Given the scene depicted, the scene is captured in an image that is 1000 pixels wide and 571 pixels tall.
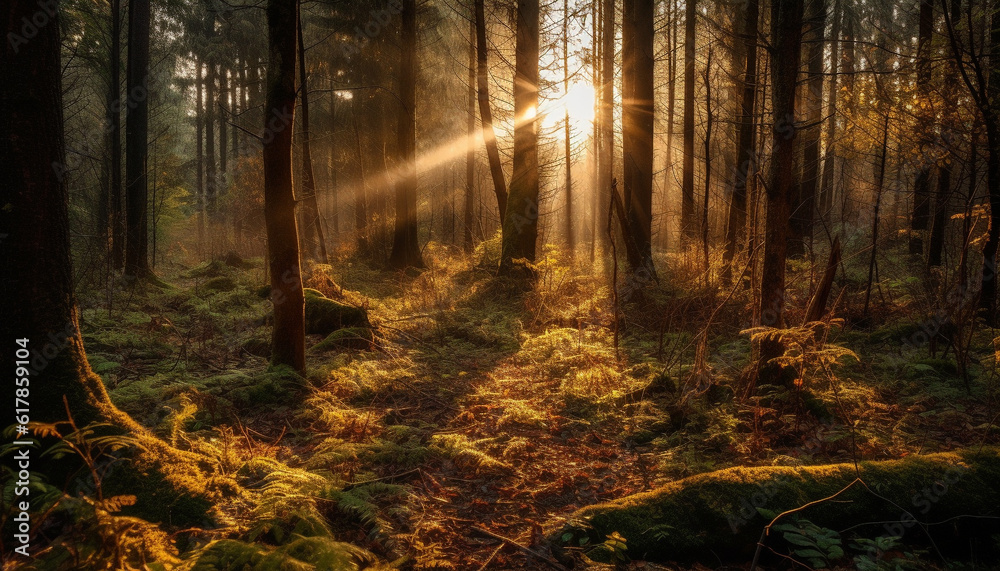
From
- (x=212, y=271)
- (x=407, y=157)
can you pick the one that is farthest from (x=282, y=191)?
(x=212, y=271)

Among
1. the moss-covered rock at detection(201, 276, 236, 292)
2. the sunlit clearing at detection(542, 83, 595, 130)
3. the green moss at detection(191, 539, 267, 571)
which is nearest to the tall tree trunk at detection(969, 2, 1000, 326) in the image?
the green moss at detection(191, 539, 267, 571)

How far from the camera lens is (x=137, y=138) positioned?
13.3 metres

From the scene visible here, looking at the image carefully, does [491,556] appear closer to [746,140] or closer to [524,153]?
[524,153]

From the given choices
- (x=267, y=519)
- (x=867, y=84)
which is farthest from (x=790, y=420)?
(x=867, y=84)

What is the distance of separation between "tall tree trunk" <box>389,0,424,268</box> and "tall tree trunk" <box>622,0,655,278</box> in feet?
21.6

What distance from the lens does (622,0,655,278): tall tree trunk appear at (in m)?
11.3

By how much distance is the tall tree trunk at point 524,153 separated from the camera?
11.9 meters

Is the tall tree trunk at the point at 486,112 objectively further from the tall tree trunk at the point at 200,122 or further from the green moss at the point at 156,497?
the tall tree trunk at the point at 200,122

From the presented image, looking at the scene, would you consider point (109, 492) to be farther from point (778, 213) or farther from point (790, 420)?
point (778, 213)

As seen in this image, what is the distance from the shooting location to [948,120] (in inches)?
285

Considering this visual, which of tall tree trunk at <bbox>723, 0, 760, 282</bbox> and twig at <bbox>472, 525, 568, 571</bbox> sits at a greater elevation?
tall tree trunk at <bbox>723, 0, 760, 282</bbox>

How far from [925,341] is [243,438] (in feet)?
29.0

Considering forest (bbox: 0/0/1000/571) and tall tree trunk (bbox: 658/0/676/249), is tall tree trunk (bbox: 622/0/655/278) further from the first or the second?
tall tree trunk (bbox: 658/0/676/249)

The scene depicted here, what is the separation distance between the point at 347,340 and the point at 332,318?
80cm
